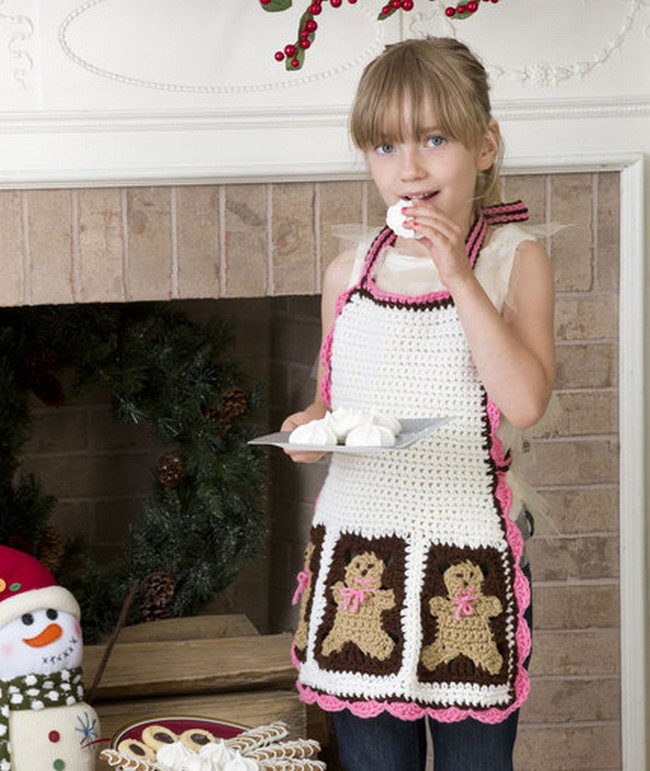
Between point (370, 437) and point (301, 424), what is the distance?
22cm

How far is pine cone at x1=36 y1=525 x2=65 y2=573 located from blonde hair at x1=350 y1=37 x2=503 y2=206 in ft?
3.63

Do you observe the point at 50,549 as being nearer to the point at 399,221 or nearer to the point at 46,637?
the point at 46,637

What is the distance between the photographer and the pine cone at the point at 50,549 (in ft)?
8.15

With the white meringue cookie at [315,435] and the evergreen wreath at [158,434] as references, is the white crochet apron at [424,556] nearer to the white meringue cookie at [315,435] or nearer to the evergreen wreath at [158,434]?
the white meringue cookie at [315,435]

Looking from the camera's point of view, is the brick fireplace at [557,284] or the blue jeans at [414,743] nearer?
the blue jeans at [414,743]

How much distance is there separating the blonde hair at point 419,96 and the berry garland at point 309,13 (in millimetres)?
338

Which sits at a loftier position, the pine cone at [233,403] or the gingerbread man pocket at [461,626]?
the pine cone at [233,403]

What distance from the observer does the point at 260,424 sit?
252cm

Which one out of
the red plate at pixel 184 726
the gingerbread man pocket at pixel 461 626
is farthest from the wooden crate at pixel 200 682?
the gingerbread man pocket at pixel 461 626

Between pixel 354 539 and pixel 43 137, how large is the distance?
31.7 inches

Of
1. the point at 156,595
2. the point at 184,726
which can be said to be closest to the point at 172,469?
the point at 156,595

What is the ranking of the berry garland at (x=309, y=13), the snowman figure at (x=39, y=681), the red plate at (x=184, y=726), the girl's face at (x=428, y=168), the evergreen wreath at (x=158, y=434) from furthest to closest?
the evergreen wreath at (x=158, y=434) → the berry garland at (x=309, y=13) → the red plate at (x=184, y=726) → the snowman figure at (x=39, y=681) → the girl's face at (x=428, y=168)

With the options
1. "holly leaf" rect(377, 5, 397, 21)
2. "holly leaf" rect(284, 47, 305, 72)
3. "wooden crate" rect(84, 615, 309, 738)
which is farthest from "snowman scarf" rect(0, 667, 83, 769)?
"holly leaf" rect(377, 5, 397, 21)

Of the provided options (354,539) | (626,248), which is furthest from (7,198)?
(626,248)
